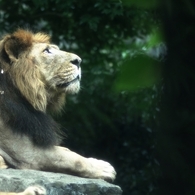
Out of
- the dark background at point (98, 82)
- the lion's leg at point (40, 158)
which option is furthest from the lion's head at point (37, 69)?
the dark background at point (98, 82)

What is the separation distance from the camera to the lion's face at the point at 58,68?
4.79 meters

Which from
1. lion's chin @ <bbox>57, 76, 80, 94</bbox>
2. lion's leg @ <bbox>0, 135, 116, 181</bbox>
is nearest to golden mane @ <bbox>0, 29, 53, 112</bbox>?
lion's chin @ <bbox>57, 76, 80, 94</bbox>

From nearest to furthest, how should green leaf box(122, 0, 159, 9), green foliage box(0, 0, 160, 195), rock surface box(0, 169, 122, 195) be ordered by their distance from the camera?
1. green leaf box(122, 0, 159, 9)
2. rock surface box(0, 169, 122, 195)
3. green foliage box(0, 0, 160, 195)

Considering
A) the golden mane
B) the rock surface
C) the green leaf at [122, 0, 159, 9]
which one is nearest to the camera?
the green leaf at [122, 0, 159, 9]

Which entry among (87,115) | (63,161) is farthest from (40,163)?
(87,115)

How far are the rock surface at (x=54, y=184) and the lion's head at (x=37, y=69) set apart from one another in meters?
0.87

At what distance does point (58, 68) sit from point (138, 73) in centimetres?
409

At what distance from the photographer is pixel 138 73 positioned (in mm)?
747

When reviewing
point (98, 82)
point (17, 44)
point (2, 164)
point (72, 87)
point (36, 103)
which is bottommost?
point (98, 82)

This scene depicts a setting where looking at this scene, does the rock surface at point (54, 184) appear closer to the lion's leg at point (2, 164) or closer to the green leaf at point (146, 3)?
the lion's leg at point (2, 164)

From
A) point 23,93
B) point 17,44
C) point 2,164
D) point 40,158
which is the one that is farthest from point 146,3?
point 17,44

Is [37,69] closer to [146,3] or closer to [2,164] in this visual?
[2,164]

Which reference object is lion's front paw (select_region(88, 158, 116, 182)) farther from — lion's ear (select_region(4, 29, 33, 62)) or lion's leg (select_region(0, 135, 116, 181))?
lion's ear (select_region(4, 29, 33, 62))

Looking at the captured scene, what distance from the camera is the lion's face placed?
15.7 ft
